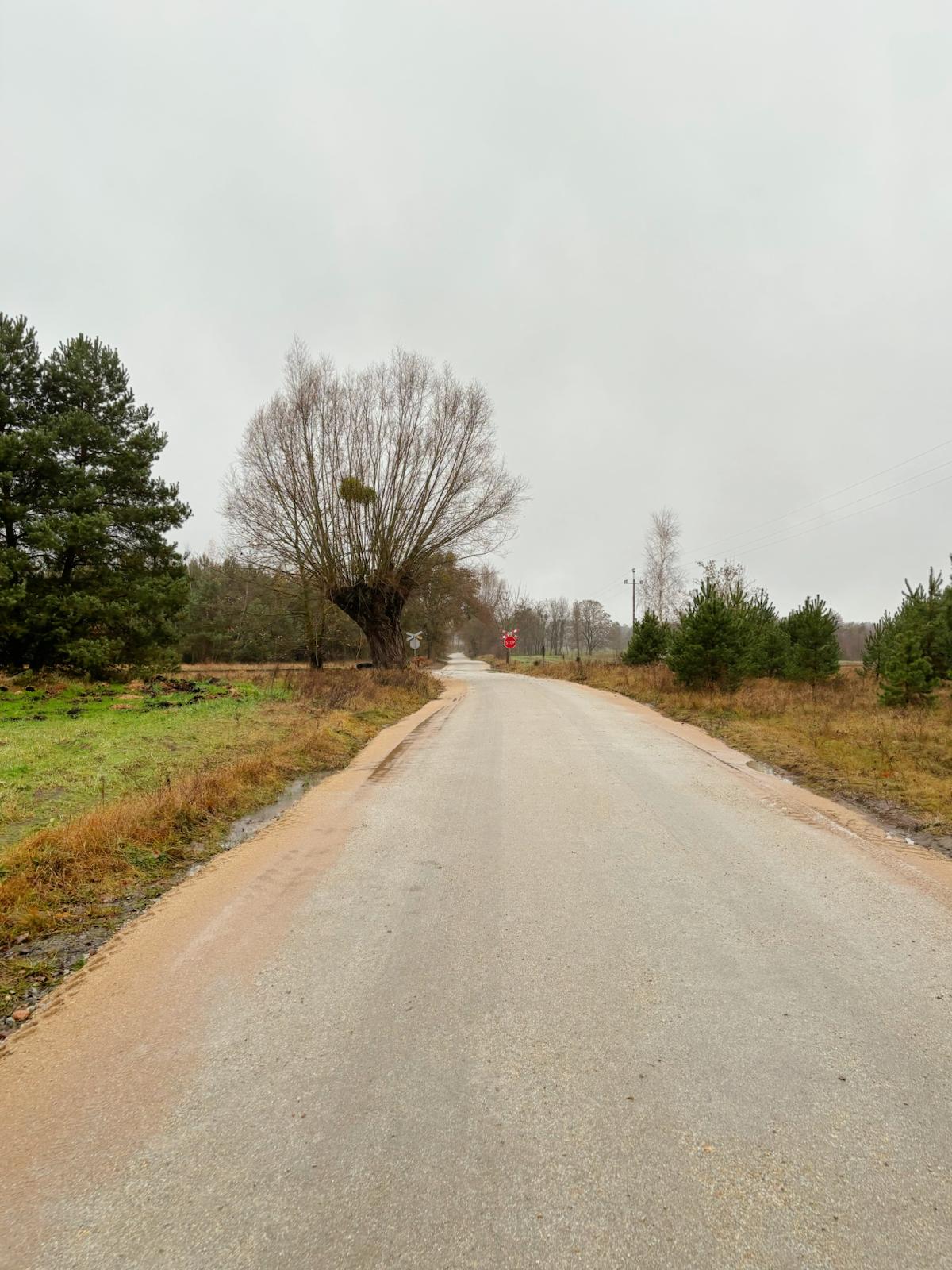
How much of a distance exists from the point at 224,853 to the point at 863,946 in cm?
489

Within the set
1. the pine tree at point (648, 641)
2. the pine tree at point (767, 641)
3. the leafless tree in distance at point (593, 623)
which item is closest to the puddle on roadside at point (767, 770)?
the pine tree at point (767, 641)

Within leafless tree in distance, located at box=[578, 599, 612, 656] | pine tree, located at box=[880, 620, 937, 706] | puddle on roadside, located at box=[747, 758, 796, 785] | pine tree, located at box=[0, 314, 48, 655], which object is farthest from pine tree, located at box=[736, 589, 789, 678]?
leafless tree in distance, located at box=[578, 599, 612, 656]

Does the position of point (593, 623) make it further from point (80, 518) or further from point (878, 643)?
point (80, 518)

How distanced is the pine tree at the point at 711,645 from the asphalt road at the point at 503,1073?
533 inches

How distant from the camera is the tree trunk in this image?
81.7 feet

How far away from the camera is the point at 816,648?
23547mm

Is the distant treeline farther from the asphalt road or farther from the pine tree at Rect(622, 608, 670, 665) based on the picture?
the asphalt road

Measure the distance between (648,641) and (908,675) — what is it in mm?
14460

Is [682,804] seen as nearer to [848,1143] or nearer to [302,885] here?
[302,885]

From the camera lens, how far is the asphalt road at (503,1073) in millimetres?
1779

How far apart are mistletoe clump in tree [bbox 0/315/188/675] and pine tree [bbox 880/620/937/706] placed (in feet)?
70.8

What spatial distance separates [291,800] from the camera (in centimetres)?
721

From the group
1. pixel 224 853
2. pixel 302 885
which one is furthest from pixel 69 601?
pixel 302 885

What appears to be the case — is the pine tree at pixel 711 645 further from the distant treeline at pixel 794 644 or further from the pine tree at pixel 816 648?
the pine tree at pixel 816 648
